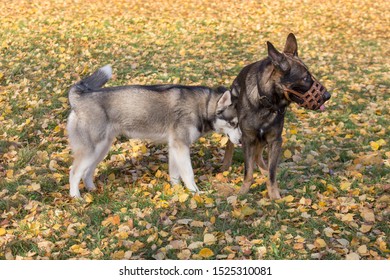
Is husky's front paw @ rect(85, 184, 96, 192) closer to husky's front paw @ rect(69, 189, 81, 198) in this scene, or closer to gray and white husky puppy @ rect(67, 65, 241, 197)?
gray and white husky puppy @ rect(67, 65, 241, 197)

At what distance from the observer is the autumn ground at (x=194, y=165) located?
488 centimetres

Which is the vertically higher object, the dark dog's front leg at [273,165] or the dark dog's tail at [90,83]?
the dark dog's tail at [90,83]

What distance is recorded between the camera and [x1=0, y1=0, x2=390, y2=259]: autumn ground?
4879 mm

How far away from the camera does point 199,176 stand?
651 cm

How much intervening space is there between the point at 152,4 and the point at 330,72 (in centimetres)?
909

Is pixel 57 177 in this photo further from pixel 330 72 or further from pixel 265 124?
pixel 330 72

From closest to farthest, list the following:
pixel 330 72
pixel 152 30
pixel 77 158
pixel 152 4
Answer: pixel 77 158 < pixel 330 72 < pixel 152 30 < pixel 152 4

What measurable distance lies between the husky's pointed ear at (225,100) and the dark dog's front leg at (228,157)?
0.65 m

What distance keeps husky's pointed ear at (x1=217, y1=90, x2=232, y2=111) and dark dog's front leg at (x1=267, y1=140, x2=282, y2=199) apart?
0.82m

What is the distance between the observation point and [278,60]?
4.89 metres

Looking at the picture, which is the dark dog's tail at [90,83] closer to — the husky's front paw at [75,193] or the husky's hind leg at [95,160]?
the husky's hind leg at [95,160]

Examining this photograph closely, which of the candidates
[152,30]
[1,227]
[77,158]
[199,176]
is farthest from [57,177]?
[152,30]

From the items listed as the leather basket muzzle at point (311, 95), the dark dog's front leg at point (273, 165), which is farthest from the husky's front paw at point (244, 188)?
the leather basket muzzle at point (311, 95)

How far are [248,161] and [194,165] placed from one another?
4.49 feet
